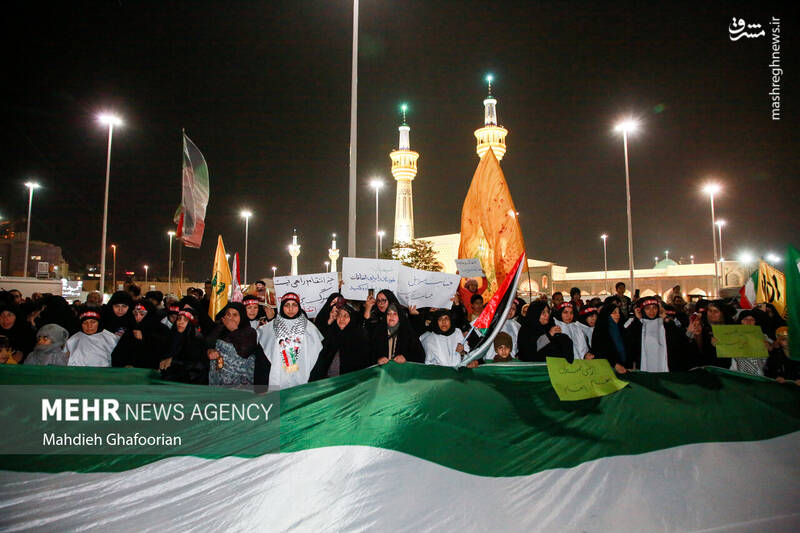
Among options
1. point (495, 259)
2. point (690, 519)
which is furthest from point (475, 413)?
point (495, 259)

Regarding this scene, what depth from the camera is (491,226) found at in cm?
1373

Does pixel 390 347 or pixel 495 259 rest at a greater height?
pixel 495 259

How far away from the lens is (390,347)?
17.1ft

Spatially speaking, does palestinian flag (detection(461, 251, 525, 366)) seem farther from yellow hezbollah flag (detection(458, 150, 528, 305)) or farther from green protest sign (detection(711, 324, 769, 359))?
yellow hezbollah flag (detection(458, 150, 528, 305))

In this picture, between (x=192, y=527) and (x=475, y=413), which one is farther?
(x=475, y=413)

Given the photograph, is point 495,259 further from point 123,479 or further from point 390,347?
point 123,479

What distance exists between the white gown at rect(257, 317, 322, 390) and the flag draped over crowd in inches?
187

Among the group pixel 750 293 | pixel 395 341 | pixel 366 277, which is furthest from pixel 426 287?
pixel 750 293

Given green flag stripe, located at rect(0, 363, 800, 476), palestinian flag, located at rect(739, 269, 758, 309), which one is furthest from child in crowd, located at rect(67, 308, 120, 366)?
palestinian flag, located at rect(739, 269, 758, 309)

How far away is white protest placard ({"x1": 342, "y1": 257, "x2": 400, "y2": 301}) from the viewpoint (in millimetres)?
7352

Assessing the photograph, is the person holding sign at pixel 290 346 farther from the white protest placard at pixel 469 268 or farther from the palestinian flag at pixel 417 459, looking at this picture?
the white protest placard at pixel 469 268

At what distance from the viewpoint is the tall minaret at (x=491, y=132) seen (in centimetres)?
8675

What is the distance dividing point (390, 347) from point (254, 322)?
2.54m

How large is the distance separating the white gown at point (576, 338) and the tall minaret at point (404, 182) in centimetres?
8220
